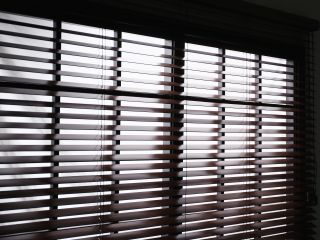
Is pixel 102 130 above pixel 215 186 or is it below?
above

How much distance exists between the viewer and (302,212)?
6.44ft

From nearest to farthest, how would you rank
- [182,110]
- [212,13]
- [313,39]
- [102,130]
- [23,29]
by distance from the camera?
1. [102,130]
2. [182,110]
3. [212,13]
4. [23,29]
5. [313,39]

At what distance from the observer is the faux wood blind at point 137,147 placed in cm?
129

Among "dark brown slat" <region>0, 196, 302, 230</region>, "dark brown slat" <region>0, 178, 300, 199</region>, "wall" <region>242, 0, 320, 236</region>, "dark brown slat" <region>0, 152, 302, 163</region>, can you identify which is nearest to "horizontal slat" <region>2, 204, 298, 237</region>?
"dark brown slat" <region>0, 196, 302, 230</region>

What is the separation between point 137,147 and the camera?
58.1 inches

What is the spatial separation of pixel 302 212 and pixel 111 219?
3.62 feet

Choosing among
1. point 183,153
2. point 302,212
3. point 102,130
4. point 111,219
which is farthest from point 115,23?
point 302,212

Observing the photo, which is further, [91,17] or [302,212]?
[302,212]

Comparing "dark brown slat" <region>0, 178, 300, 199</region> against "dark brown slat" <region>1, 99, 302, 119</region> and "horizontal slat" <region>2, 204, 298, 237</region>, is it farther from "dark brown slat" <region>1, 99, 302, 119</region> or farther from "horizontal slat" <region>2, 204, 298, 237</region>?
"dark brown slat" <region>1, 99, 302, 119</region>

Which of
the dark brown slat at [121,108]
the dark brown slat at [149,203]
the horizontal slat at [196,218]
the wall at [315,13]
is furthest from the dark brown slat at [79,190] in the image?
the wall at [315,13]

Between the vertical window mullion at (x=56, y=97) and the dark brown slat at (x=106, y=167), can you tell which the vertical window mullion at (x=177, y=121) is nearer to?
the dark brown slat at (x=106, y=167)

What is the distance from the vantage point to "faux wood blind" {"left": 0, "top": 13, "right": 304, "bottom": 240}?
1.29 meters

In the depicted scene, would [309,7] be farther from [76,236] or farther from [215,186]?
[76,236]

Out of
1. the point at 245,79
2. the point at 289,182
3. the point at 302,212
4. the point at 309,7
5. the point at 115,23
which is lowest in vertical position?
the point at 302,212
